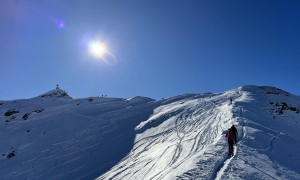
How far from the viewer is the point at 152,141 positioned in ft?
104

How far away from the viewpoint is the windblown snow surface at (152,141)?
20.2 metres

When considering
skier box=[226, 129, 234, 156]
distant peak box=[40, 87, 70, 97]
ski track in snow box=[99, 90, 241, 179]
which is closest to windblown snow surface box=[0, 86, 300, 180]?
ski track in snow box=[99, 90, 241, 179]

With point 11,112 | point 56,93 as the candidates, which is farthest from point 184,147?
point 56,93

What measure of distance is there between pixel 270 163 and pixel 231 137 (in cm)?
282

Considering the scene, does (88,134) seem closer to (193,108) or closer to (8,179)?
(8,179)

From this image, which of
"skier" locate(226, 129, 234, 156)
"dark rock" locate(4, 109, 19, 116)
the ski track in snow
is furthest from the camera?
"dark rock" locate(4, 109, 19, 116)

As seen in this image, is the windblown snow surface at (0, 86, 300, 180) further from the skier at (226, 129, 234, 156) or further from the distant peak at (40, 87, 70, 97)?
the distant peak at (40, 87, 70, 97)

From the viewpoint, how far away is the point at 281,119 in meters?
36.4

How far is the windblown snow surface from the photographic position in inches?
795

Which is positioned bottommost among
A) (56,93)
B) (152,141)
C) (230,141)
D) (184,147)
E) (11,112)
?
(230,141)

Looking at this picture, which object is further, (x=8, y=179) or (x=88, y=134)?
(x=88, y=134)

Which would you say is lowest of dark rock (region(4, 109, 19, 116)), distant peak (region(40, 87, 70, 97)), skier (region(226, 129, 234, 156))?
skier (region(226, 129, 234, 156))

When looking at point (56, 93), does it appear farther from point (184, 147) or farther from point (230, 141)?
point (230, 141)

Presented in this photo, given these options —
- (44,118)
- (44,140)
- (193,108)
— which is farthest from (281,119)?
(44,118)
